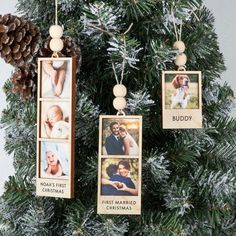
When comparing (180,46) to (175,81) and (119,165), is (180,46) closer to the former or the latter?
(175,81)

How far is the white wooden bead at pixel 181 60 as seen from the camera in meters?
0.81

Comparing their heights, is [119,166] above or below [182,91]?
below

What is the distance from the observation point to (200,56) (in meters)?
0.86

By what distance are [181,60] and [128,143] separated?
15 centimetres

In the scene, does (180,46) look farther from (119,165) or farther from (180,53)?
(119,165)

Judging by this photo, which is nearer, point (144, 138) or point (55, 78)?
point (55, 78)

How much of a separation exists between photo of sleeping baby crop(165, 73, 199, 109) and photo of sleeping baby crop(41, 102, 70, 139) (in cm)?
15

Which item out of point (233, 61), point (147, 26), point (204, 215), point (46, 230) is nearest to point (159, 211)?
point (204, 215)

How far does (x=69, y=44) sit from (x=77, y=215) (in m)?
0.24

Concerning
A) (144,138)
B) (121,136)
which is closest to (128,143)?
(121,136)

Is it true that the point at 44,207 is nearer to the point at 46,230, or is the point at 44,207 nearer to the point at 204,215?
the point at 46,230

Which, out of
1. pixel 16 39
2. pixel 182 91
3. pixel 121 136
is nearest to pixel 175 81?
pixel 182 91

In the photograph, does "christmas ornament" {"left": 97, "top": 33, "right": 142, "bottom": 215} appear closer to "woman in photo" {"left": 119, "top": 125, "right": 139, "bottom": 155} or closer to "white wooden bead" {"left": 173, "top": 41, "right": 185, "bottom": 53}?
"woman in photo" {"left": 119, "top": 125, "right": 139, "bottom": 155}

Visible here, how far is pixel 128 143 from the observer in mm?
754
